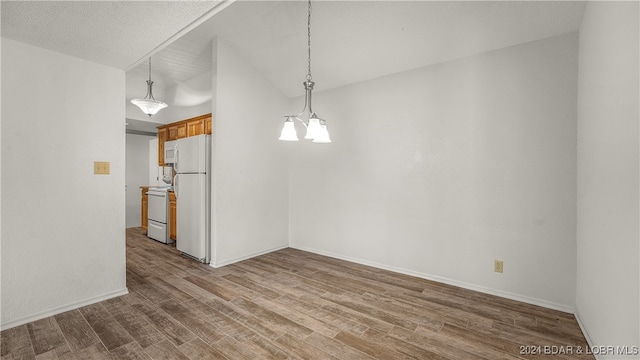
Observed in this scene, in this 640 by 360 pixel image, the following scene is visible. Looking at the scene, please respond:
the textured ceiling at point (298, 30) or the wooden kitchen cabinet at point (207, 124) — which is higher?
the textured ceiling at point (298, 30)

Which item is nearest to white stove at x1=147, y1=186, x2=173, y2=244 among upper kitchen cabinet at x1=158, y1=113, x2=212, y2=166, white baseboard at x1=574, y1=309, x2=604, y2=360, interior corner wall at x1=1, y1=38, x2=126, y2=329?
upper kitchen cabinet at x1=158, y1=113, x2=212, y2=166

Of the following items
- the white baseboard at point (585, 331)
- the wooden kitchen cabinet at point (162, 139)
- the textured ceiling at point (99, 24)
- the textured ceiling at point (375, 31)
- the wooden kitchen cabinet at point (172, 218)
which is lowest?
the white baseboard at point (585, 331)

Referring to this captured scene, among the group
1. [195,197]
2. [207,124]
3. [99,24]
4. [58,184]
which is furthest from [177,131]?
[99,24]

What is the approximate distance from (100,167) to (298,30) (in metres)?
2.51

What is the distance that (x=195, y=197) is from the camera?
3.79 metres

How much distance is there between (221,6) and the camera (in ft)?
5.82

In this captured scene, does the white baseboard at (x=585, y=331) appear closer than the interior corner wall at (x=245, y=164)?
Yes

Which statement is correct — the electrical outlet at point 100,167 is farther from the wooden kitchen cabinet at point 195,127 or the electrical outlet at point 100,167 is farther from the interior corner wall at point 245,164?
the wooden kitchen cabinet at point 195,127

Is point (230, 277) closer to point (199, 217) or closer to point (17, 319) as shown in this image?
point (199, 217)

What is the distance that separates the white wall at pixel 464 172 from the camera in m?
2.44

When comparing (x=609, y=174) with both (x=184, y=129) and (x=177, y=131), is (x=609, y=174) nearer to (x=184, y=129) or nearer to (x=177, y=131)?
(x=184, y=129)

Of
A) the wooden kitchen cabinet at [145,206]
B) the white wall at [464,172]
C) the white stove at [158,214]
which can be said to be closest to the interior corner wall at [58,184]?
the white stove at [158,214]

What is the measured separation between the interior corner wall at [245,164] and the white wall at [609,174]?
11.5ft

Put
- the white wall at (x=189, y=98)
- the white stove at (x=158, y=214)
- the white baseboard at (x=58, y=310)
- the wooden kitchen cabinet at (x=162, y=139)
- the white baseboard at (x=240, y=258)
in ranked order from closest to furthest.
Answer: the white baseboard at (x=58, y=310)
the white baseboard at (x=240, y=258)
the white stove at (x=158, y=214)
the white wall at (x=189, y=98)
the wooden kitchen cabinet at (x=162, y=139)
